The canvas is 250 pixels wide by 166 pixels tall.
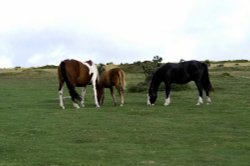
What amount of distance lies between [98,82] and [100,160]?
12.7 m

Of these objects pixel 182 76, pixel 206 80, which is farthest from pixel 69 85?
pixel 206 80

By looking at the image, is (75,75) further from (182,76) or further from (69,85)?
(182,76)

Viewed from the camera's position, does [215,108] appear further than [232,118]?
Yes

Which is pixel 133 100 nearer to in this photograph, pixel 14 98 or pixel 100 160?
pixel 14 98

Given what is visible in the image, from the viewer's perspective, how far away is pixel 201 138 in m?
14.5

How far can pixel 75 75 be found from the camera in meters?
23.0

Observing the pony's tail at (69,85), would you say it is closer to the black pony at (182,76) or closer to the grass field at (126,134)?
Result: the grass field at (126,134)

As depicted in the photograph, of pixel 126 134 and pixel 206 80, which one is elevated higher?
pixel 206 80

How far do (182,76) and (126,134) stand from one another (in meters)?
10.0

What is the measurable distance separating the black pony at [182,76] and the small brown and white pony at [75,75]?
2.81 meters

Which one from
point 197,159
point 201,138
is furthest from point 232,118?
point 197,159

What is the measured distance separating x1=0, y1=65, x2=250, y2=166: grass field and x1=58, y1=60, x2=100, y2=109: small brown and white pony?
2.29 ft

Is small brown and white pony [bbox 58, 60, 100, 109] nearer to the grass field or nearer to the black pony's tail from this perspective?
the grass field

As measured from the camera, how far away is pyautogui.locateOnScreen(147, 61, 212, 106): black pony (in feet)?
79.9
